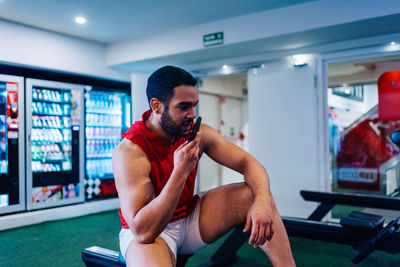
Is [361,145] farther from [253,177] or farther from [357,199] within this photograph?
[253,177]

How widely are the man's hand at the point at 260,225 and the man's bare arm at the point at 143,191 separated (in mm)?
325

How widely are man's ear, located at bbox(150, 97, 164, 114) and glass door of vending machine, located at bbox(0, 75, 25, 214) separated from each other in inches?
136

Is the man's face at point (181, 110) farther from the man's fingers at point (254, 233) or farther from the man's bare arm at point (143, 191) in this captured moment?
the man's fingers at point (254, 233)

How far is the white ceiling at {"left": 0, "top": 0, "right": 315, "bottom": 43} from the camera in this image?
3.67 m

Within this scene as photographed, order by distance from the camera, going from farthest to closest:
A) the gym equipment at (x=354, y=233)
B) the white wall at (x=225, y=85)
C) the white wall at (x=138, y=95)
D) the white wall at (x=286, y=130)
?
1. the white wall at (x=225, y=85)
2. the white wall at (x=138, y=95)
3. the white wall at (x=286, y=130)
4. the gym equipment at (x=354, y=233)

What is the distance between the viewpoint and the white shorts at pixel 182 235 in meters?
1.55

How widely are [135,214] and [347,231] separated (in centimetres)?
159

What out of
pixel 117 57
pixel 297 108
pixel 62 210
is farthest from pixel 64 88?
pixel 297 108

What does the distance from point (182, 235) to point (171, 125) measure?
1.79 ft

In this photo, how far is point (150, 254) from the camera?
1.31m

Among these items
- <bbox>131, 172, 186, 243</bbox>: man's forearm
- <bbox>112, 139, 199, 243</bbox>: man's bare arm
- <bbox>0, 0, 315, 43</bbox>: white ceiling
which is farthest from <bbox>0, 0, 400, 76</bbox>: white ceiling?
<bbox>131, 172, 186, 243</bbox>: man's forearm

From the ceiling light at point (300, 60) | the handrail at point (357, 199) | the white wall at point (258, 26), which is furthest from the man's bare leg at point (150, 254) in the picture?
the ceiling light at point (300, 60)

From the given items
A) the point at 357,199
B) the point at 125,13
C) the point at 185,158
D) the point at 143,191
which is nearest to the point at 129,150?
the point at 143,191

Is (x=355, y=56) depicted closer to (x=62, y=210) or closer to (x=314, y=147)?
(x=314, y=147)
